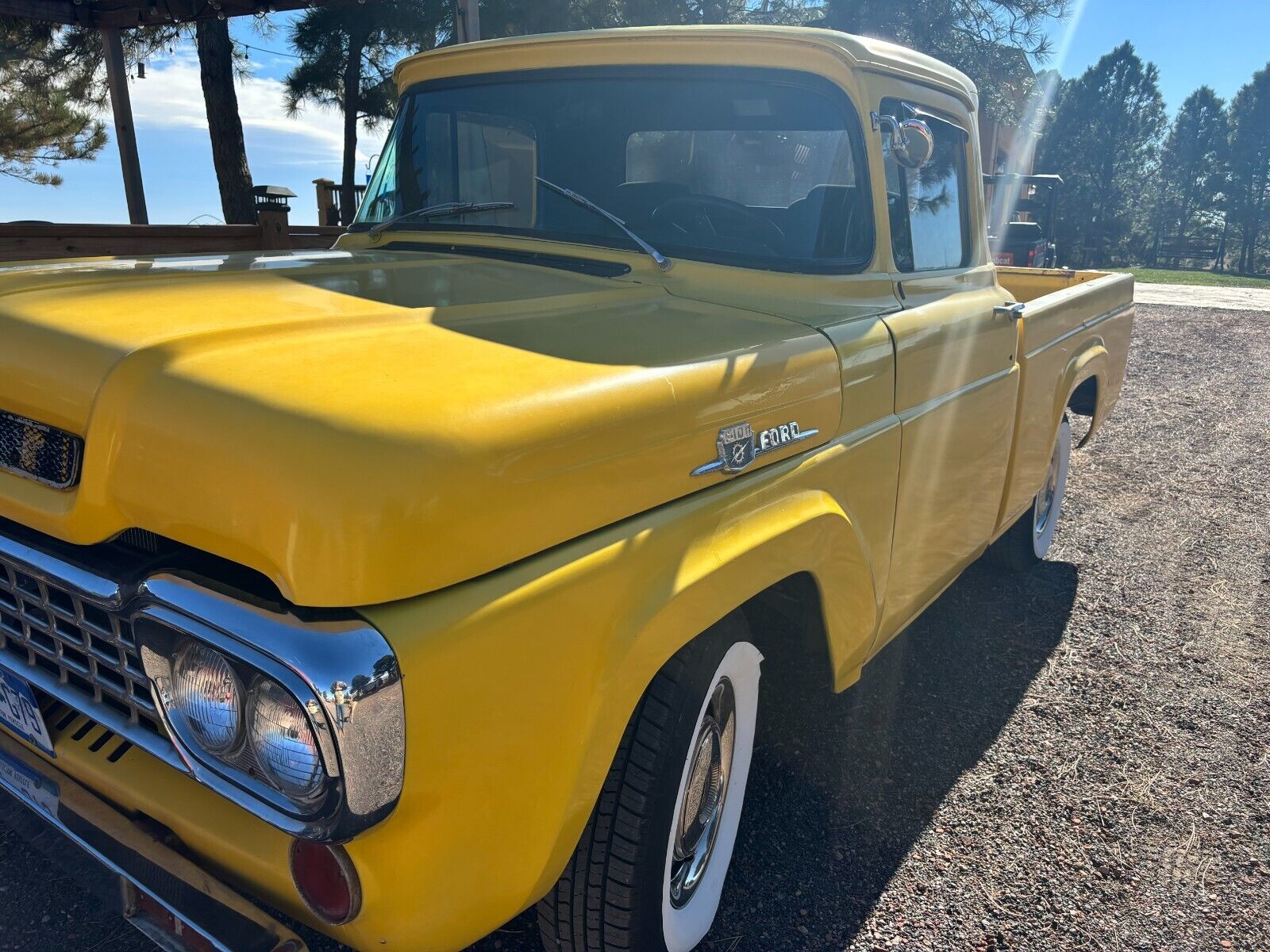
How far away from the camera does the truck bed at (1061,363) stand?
3469 mm

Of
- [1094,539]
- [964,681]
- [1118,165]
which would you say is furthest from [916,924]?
[1118,165]

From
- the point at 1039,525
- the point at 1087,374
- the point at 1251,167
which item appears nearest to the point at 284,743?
the point at 1087,374

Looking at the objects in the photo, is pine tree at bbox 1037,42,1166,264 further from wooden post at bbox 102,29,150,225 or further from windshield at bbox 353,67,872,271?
windshield at bbox 353,67,872,271

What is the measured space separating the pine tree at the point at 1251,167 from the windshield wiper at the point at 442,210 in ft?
203

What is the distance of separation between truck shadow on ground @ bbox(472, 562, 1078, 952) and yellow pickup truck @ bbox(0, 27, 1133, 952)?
0.78 feet

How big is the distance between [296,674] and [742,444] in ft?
3.16

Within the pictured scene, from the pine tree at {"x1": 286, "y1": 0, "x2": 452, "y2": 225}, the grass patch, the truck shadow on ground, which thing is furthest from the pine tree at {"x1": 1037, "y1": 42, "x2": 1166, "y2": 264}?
the truck shadow on ground

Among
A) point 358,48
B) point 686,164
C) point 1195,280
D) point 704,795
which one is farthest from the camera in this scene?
point 1195,280

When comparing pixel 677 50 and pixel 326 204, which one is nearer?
pixel 677 50

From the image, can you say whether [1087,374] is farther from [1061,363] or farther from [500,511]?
[500,511]

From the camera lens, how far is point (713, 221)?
8.72 ft

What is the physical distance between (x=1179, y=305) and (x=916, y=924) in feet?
60.0

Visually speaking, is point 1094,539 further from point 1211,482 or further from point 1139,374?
point 1139,374

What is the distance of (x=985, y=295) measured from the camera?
10.8ft
